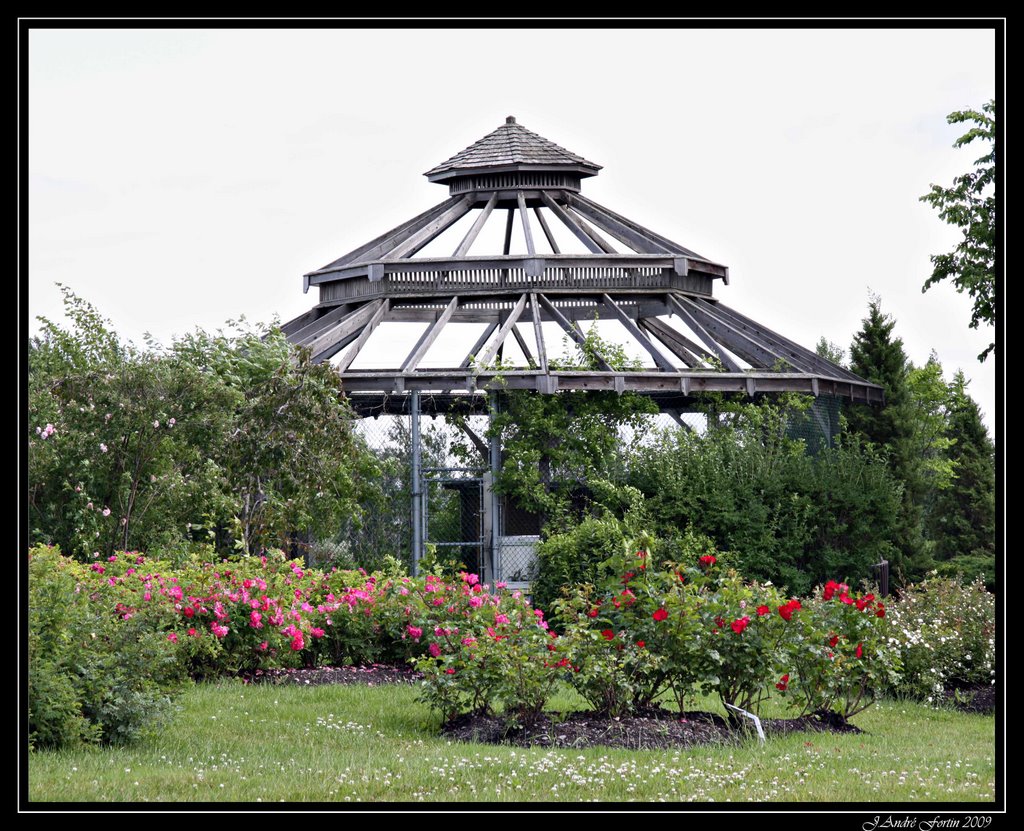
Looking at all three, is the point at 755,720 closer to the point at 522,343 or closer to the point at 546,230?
the point at 522,343

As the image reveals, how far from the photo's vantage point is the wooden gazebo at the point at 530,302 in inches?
733

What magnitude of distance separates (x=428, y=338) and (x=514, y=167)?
3836 millimetres

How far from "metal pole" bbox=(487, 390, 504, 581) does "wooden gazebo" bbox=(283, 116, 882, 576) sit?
5 centimetres

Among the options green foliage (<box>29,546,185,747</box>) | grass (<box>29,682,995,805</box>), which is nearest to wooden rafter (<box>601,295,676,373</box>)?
grass (<box>29,682,995,805</box>)

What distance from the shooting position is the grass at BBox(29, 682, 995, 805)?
23.9 feet

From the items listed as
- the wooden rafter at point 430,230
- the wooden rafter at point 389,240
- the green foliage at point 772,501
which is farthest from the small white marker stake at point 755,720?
the wooden rafter at point 389,240

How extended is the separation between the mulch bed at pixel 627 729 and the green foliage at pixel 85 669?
6.31ft

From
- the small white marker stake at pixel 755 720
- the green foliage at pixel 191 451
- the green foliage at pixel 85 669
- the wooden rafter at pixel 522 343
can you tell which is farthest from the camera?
the wooden rafter at pixel 522 343

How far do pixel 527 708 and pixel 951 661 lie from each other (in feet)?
15.0

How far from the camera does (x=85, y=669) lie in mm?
8766

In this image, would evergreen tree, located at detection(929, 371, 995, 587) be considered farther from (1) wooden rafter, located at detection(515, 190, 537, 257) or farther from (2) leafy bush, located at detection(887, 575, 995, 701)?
(2) leafy bush, located at detection(887, 575, 995, 701)

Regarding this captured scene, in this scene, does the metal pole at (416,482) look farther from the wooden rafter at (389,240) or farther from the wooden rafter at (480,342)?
the wooden rafter at (389,240)

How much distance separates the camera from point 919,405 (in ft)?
97.8
